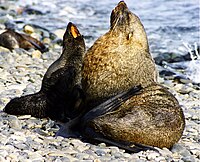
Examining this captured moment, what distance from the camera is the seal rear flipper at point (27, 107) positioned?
6996 mm

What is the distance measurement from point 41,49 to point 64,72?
4437 mm

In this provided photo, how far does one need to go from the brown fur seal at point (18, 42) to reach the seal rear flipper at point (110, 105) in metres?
5.31

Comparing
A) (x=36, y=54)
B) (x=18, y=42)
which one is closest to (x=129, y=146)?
(x=36, y=54)

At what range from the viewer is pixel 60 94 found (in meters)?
7.25

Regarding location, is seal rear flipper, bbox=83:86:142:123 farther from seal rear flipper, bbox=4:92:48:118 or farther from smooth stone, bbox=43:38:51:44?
smooth stone, bbox=43:38:51:44

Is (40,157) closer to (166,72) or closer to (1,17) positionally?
(166,72)

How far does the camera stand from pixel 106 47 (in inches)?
259

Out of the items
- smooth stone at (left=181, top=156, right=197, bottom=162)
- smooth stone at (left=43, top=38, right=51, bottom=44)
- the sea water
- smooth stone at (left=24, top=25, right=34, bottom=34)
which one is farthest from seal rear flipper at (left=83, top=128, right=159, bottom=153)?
smooth stone at (left=24, top=25, right=34, bottom=34)

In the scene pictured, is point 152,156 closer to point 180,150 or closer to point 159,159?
point 159,159

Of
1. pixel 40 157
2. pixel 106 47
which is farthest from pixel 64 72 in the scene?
pixel 40 157

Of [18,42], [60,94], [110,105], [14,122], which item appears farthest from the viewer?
[18,42]

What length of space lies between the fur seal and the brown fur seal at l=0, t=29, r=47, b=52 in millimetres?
3830

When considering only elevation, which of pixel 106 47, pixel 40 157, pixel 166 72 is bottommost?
pixel 166 72

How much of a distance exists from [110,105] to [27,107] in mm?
1249
